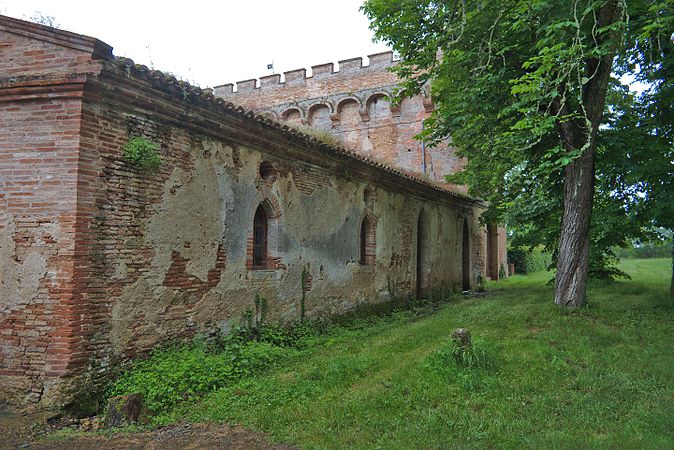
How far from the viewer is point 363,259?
1288 centimetres

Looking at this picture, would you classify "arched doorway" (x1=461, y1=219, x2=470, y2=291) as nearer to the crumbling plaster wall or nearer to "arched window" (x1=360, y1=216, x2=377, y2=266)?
"arched window" (x1=360, y1=216, x2=377, y2=266)

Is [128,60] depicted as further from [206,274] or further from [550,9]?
[550,9]

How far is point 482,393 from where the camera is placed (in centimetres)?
568

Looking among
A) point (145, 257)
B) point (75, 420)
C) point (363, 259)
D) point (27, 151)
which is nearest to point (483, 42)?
point (363, 259)

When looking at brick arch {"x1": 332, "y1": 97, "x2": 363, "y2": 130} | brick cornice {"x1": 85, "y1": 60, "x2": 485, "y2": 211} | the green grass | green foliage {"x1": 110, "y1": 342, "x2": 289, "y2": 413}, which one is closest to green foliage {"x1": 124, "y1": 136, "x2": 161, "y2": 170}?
brick cornice {"x1": 85, "y1": 60, "x2": 485, "y2": 211}

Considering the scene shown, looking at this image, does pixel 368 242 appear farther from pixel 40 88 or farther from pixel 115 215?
pixel 40 88

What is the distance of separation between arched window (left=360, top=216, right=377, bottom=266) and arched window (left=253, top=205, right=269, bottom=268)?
13.8 feet

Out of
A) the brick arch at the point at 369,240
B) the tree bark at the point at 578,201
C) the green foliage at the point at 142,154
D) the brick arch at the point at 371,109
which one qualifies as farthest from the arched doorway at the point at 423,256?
the green foliage at the point at 142,154

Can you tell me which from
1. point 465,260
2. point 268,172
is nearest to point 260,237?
point 268,172

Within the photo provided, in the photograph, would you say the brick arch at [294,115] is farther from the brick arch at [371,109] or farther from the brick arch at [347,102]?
the brick arch at [371,109]

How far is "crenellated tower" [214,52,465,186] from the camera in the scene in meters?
21.8

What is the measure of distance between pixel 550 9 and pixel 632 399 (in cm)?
646

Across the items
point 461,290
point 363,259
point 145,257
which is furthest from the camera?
point 461,290

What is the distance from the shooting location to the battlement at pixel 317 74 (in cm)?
2206
